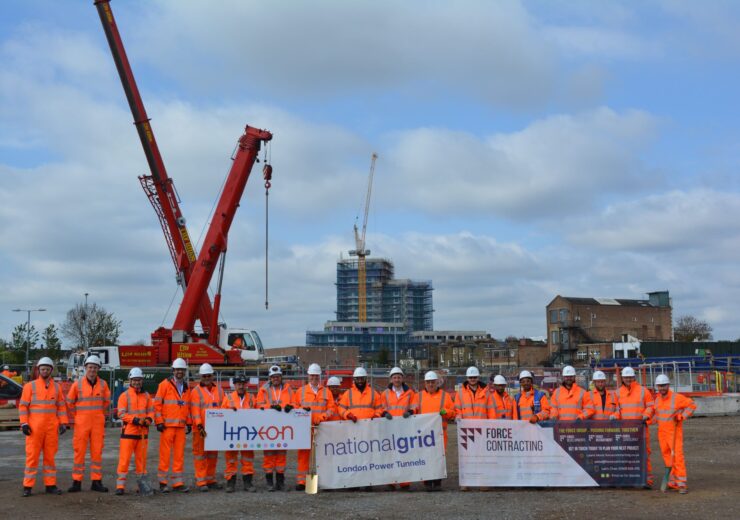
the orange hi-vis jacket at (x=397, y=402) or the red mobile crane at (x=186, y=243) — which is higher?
the red mobile crane at (x=186, y=243)

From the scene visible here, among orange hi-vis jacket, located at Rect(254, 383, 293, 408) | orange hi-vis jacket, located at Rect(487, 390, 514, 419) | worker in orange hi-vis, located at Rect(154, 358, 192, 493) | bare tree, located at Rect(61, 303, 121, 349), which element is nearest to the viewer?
worker in orange hi-vis, located at Rect(154, 358, 192, 493)

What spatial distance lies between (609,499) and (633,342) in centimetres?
6976

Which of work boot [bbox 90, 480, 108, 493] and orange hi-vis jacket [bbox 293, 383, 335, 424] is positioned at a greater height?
orange hi-vis jacket [bbox 293, 383, 335, 424]

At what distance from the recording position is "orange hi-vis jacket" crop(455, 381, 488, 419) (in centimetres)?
1278

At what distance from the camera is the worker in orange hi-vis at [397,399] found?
12602 mm

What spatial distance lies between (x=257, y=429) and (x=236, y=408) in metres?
0.51

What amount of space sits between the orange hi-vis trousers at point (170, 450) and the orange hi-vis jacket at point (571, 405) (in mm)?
6313

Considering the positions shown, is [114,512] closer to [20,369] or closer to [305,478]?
[305,478]

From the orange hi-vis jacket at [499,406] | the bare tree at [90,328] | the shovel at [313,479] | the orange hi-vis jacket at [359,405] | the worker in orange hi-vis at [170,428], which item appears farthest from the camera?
the bare tree at [90,328]

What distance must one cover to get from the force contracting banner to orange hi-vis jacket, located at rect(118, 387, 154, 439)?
16.9ft

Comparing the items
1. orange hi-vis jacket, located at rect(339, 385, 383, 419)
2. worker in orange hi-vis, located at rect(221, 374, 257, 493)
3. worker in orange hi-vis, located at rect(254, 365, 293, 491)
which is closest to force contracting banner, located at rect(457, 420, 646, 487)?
orange hi-vis jacket, located at rect(339, 385, 383, 419)

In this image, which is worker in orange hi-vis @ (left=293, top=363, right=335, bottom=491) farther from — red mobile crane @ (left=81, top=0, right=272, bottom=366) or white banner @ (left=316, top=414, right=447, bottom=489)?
red mobile crane @ (left=81, top=0, right=272, bottom=366)

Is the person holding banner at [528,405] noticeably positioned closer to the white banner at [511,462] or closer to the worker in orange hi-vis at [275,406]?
the white banner at [511,462]

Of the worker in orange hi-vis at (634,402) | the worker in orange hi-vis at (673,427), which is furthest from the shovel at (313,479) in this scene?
the worker in orange hi-vis at (673,427)
